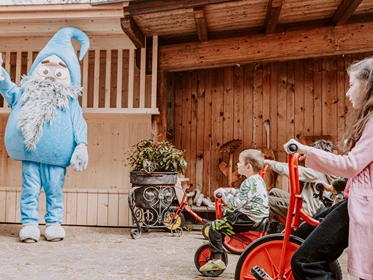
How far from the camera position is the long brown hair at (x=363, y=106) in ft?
4.91

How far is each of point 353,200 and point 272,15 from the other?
10.1 ft

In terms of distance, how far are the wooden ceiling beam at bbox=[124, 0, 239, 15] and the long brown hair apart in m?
2.61

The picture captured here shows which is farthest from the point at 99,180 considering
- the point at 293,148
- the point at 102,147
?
Answer: the point at 293,148

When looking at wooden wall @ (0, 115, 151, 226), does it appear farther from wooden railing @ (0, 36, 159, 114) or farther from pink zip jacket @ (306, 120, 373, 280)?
pink zip jacket @ (306, 120, 373, 280)

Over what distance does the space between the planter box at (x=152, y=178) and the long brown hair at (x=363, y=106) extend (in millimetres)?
2713

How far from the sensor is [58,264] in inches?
115

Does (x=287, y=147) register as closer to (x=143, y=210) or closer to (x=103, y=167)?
(x=143, y=210)

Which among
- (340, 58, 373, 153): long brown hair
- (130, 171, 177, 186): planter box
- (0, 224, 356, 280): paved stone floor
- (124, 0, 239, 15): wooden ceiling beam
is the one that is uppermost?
(124, 0, 239, 15): wooden ceiling beam

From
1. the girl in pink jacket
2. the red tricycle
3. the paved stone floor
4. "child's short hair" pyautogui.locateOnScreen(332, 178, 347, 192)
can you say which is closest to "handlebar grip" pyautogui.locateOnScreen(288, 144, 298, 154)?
the girl in pink jacket

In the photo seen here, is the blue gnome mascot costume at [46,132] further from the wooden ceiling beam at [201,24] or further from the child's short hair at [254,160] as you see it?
the child's short hair at [254,160]

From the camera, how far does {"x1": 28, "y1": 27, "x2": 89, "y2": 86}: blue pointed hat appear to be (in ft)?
13.7

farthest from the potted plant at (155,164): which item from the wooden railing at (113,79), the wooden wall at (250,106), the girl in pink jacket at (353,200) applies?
the girl in pink jacket at (353,200)

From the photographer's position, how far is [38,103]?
3.91 metres

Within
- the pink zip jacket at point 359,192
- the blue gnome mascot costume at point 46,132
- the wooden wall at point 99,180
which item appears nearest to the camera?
the pink zip jacket at point 359,192
